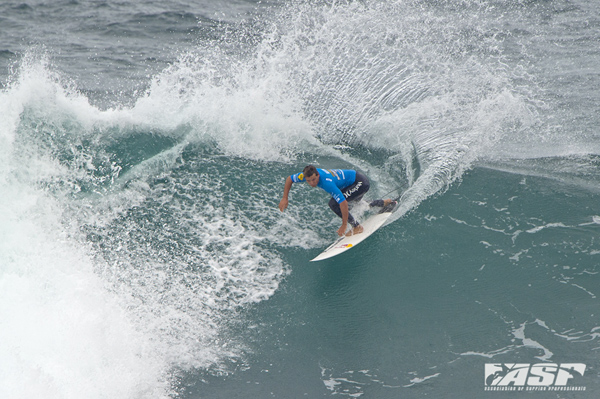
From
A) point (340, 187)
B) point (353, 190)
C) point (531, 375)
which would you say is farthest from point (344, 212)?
point (531, 375)

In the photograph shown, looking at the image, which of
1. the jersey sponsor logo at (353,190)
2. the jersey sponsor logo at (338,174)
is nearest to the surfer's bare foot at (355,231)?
the jersey sponsor logo at (353,190)

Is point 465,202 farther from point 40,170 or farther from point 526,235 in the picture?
point 40,170

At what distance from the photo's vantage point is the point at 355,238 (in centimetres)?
916

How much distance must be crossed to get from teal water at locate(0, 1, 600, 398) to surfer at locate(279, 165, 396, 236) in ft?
Result: 1.70

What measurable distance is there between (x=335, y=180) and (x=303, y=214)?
1181 mm

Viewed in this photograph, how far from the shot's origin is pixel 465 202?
10234 millimetres

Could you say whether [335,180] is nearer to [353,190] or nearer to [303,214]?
[353,190]

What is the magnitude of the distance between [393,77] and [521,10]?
802cm

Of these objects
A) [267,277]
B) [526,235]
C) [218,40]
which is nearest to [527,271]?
[526,235]

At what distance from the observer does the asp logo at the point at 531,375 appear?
22.3 feet

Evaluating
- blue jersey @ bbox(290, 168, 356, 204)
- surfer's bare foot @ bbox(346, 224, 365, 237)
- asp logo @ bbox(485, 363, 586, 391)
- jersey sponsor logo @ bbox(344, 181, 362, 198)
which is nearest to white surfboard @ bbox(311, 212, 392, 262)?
surfer's bare foot @ bbox(346, 224, 365, 237)

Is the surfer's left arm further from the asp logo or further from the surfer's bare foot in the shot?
the asp logo

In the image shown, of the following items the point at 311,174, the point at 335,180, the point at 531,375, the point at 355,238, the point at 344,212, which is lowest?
the point at 531,375

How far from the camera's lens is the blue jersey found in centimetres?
871
